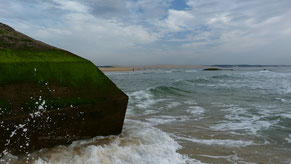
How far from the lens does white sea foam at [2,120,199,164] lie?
3811 mm

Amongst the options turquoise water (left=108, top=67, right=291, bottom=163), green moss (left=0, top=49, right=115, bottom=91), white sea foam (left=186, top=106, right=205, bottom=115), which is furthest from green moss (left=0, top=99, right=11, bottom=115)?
white sea foam (left=186, top=106, right=205, bottom=115)

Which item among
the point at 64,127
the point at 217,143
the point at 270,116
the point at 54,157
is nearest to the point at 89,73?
the point at 64,127

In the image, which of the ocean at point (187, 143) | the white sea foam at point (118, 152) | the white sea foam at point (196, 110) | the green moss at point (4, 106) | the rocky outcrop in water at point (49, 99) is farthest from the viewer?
the white sea foam at point (196, 110)

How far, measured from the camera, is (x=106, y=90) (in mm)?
4781

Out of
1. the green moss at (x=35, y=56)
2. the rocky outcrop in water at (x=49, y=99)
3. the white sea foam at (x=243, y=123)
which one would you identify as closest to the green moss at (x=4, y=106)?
the rocky outcrop in water at (x=49, y=99)

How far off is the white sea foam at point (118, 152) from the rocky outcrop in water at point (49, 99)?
23 centimetres

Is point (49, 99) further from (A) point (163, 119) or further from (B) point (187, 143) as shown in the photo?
(A) point (163, 119)

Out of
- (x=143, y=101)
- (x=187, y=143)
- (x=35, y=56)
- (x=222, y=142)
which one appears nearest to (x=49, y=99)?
(x=35, y=56)

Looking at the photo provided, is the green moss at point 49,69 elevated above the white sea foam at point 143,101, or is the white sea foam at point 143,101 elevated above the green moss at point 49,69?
the green moss at point 49,69

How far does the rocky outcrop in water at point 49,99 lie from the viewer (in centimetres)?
363

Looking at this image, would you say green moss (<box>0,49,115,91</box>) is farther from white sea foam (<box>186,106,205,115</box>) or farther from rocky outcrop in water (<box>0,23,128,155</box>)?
white sea foam (<box>186,106,205,115</box>)

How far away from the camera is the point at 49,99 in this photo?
13.0 feet

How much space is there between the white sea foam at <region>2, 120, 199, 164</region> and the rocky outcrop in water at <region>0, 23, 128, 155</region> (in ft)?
0.77

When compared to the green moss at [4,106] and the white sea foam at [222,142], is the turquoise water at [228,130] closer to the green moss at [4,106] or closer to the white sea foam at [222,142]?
the white sea foam at [222,142]
